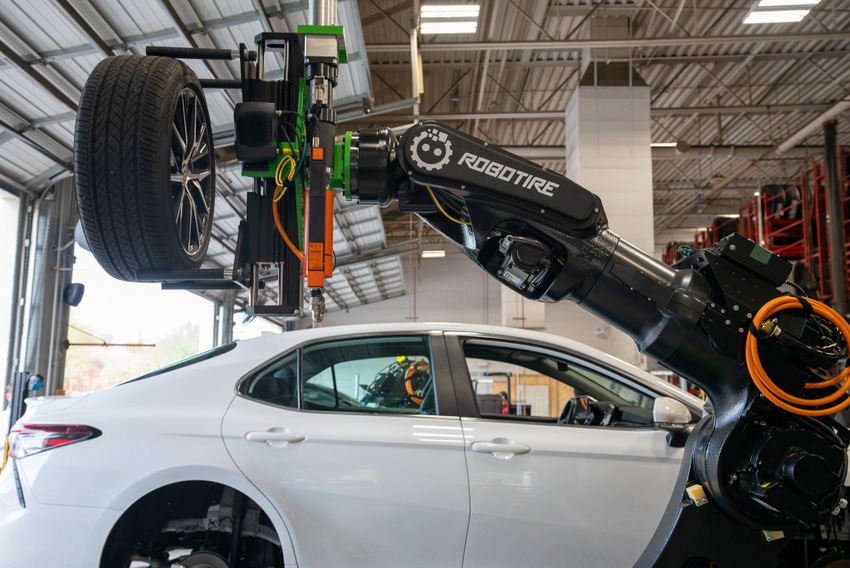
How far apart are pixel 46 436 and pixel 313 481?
101 centimetres

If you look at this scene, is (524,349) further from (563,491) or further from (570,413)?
(570,413)

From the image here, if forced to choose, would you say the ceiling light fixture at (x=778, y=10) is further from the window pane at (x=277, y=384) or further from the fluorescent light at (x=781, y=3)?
the window pane at (x=277, y=384)

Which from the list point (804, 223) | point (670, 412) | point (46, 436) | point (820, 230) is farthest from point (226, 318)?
point (670, 412)

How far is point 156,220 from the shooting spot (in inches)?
75.2

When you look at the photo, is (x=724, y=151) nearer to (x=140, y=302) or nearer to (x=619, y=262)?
(x=140, y=302)

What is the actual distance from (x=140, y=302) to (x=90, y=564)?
11097mm

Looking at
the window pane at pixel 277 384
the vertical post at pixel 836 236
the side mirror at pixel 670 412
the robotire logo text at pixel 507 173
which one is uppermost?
the vertical post at pixel 836 236

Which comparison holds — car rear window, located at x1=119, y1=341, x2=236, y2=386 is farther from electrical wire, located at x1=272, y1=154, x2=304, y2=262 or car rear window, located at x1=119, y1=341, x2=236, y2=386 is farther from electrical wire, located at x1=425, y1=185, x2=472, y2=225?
electrical wire, located at x1=425, y1=185, x2=472, y2=225

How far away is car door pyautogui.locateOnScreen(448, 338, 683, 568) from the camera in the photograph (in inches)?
95.0

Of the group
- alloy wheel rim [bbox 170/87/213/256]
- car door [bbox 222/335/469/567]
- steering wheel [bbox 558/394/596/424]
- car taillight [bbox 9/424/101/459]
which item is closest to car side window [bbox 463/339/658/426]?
steering wheel [bbox 558/394/596/424]

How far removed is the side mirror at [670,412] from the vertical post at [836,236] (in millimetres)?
9433

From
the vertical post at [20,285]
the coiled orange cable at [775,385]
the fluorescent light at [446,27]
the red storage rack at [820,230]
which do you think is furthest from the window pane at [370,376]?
the red storage rack at [820,230]

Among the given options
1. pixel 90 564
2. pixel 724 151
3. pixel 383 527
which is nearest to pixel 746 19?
pixel 724 151

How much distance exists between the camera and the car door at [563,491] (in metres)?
2.41
